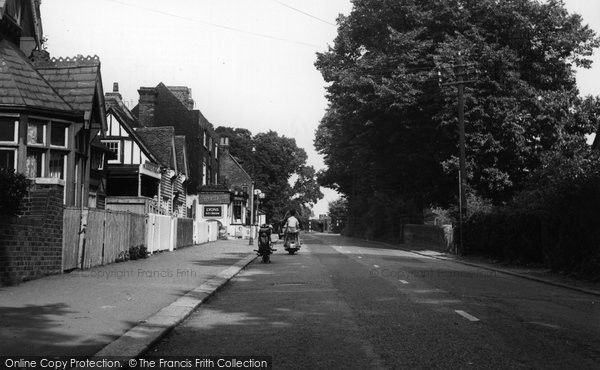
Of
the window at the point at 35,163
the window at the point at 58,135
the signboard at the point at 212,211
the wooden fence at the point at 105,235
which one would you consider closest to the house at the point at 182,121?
the signboard at the point at 212,211

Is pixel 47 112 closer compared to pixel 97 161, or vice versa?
pixel 47 112

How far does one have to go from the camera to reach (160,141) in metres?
37.0

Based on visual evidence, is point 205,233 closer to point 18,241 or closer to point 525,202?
point 525,202

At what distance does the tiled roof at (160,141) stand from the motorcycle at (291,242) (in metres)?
12.2

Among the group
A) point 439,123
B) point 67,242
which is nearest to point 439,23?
point 439,123

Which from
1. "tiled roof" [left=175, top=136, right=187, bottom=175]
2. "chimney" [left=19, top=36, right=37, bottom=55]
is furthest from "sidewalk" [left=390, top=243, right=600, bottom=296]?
"tiled roof" [left=175, top=136, right=187, bottom=175]

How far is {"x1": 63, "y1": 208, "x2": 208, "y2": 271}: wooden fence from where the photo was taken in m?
14.3

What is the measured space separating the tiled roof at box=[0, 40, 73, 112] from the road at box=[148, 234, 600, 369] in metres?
8.45

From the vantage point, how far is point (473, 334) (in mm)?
7590

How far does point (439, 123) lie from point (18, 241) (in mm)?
23040

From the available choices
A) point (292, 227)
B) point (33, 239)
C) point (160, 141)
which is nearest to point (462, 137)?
point (292, 227)

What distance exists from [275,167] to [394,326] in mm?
81274

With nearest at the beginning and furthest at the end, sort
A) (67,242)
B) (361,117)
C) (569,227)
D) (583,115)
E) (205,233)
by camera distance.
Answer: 1. (67,242)
2. (569,227)
3. (583,115)
4. (361,117)
5. (205,233)

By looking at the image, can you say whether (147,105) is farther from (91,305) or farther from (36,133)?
(91,305)
